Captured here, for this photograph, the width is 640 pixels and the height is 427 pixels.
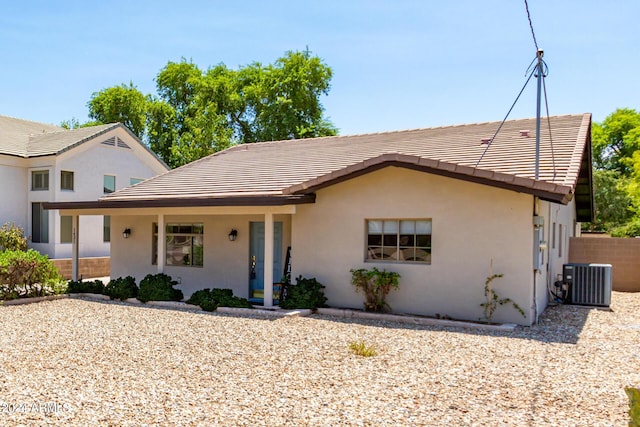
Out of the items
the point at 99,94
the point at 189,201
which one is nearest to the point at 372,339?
the point at 189,201

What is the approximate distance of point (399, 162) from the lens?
10172 millimetres

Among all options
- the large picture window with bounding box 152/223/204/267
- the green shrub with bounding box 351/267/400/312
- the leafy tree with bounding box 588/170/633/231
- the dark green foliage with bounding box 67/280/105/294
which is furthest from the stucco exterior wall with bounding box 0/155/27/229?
the leafy tree with bounding box 588/170/633/231

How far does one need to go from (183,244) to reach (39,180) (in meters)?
9.36

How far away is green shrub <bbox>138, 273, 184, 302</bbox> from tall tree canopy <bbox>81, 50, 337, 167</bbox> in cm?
2402

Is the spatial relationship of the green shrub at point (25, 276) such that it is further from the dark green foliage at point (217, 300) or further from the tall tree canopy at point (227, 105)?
the tall tree canopy at point (227, 105)

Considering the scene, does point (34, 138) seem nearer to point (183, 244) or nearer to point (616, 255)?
point (183, 244)

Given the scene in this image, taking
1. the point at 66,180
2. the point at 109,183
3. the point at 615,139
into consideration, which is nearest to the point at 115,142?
the point at 109,183

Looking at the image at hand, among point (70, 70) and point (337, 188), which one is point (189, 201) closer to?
point (337, 188)

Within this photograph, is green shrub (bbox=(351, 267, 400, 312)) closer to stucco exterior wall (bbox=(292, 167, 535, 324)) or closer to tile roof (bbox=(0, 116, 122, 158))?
stucco exterior wall (bbox=(292, 167, 535, 324))

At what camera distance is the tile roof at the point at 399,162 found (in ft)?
31.7

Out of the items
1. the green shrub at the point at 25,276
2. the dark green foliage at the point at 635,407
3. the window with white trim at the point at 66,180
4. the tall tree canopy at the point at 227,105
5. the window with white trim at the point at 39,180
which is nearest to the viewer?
the dark green foliage at the point at 635,407

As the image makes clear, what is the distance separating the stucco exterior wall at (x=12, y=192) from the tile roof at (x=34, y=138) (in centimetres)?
56

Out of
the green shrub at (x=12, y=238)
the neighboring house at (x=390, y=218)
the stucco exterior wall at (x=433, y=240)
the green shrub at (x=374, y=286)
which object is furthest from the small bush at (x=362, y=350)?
the green shrub at (x=12, y=238)

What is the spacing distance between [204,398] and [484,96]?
8990 mm
